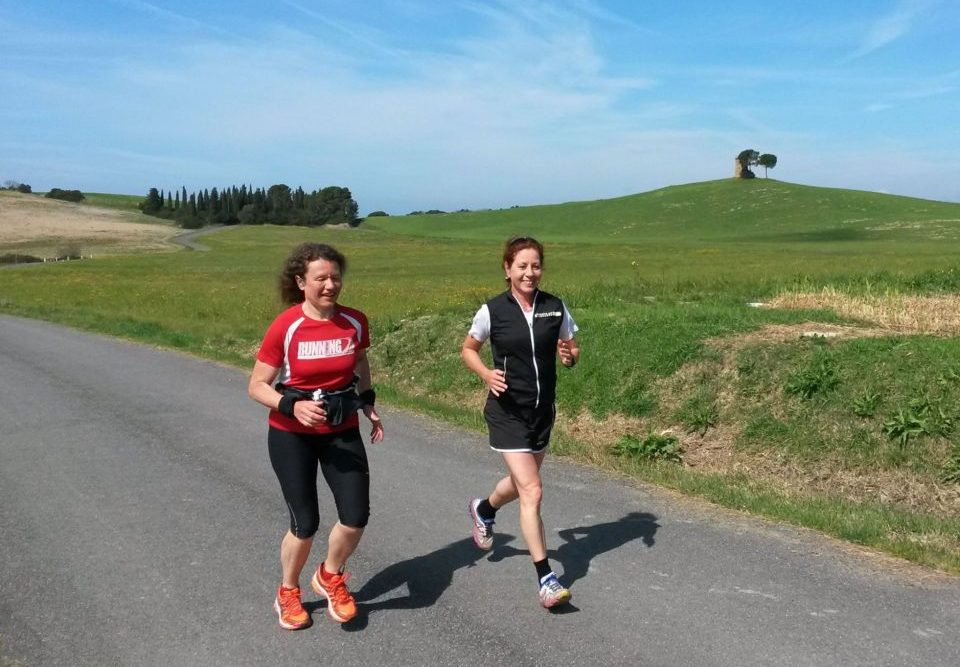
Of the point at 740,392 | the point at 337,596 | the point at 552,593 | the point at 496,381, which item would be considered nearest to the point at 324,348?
the point at 496,381

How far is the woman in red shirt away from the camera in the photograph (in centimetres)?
454

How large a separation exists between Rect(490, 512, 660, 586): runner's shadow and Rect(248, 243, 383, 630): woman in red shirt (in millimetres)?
1264

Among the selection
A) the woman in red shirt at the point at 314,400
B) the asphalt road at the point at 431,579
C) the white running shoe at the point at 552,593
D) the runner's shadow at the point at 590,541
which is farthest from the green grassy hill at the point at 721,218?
the woman in red shirt at the point at 314,400

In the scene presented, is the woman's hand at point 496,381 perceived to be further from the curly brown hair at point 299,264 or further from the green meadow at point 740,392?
the green meadow at point 740,392

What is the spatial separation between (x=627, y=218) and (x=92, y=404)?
10215cm

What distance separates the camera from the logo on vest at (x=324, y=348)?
4535 millimetres

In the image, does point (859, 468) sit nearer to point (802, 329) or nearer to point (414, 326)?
point (802, 329)

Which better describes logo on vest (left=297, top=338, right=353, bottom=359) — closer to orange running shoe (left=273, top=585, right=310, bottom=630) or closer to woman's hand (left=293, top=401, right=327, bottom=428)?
woman's hand (left=293, top=401, right=327, bottom=428)

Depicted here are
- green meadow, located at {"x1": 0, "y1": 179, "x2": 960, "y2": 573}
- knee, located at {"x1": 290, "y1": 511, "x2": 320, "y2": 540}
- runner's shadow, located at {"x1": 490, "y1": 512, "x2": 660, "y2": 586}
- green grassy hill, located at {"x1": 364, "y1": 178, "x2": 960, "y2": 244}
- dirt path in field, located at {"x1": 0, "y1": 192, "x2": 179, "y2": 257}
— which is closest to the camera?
knee, located at {"x1": 290, "y1": 511, "x2": 320, "y2": 540}

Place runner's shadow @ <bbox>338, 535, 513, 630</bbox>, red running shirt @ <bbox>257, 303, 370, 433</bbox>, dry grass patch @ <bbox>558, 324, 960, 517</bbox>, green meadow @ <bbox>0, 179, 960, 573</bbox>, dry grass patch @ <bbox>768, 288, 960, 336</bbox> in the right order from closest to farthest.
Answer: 1. red running shirt @ <bbox>257, 303, 370, 433</bbox>
2. runner's shadow @ <bbox>338, 535, 513, 630</bbox>
3. green meadow @ <bbox>0, 179, 960, 573</bbox>
4. dry grass patch @ <bbox>558, 324, 960, 517</bbox>
5. dry grass patch @ <bbox>768, 288, 960, 336</bbox>

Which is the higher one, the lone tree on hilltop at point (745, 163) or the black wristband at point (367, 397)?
the lone tree on hilltop at point (745, 163)

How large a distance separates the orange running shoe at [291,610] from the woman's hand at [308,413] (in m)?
0.92

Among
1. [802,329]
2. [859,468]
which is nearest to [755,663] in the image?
[859,468]

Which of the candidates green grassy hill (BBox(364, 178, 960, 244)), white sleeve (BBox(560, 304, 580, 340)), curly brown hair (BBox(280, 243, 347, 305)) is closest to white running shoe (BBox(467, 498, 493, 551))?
white sleeve (BBox(560, 304, 580, 340))
